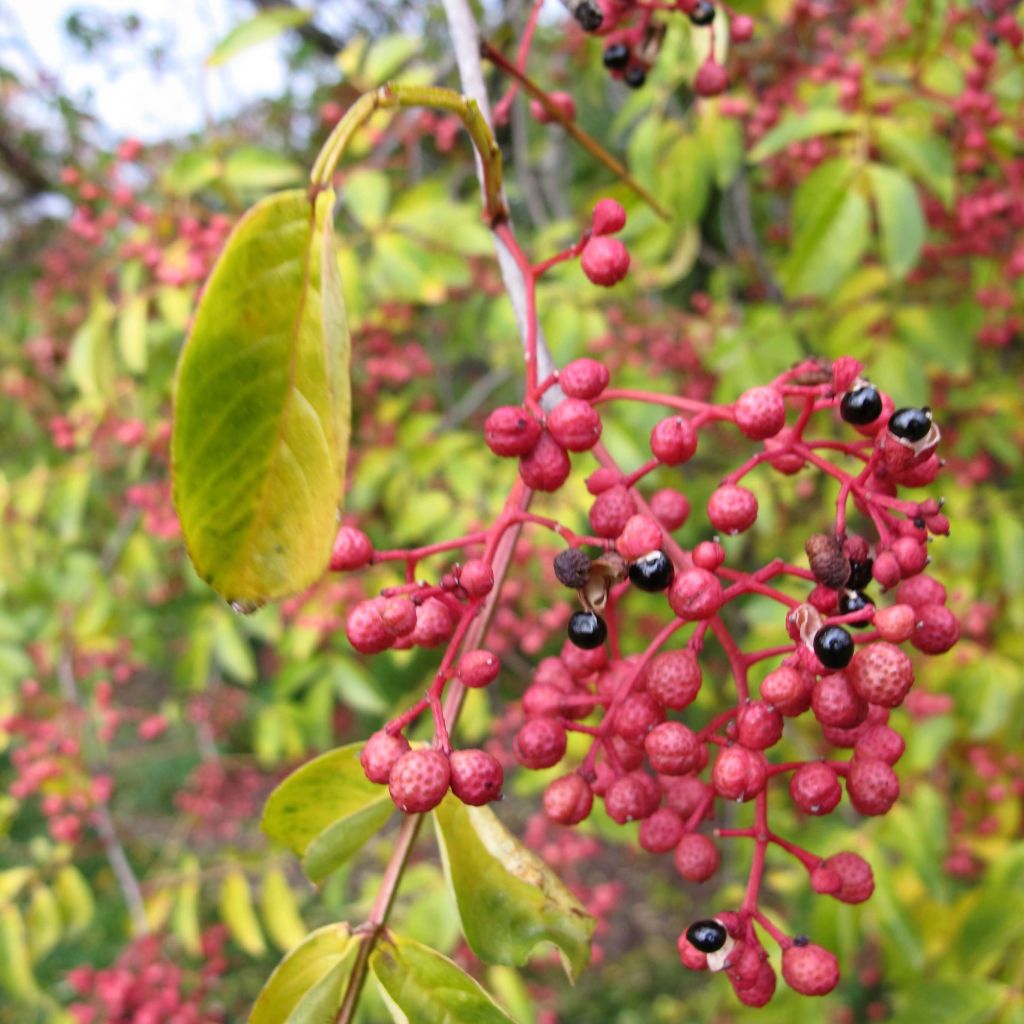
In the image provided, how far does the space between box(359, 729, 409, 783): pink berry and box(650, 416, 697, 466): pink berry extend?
409 mm

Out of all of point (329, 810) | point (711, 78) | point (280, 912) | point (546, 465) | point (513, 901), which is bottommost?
point (280, 912)

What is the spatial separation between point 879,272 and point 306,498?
8.71 feet

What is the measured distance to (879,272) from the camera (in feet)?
9.33

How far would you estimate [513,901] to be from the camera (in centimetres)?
95

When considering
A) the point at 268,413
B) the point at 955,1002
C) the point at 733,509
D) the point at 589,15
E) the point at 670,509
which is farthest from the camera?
the point at 955,1002

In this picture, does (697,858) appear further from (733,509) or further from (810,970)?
(733,509)

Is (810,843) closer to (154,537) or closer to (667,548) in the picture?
(667,548)

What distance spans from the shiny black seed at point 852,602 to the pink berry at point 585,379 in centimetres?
32

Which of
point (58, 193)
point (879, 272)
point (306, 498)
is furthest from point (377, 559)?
point (58, 193)

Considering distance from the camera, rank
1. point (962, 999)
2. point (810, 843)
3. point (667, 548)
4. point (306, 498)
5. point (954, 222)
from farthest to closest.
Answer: point (954, 222)
point (810, 843)
point (962, 999)
point (667, 548)
point (306, 498)

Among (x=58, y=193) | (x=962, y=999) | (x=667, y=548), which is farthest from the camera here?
(x=58, y=193)

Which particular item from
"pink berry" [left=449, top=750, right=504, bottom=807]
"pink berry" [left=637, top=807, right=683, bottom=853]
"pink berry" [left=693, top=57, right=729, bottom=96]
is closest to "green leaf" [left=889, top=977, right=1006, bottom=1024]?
"pink berry" [left=637, top=807, right=683, bottom=853]

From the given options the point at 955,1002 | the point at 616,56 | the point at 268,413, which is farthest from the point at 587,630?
the point at 955,1002

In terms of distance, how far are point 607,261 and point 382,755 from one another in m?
0.60
